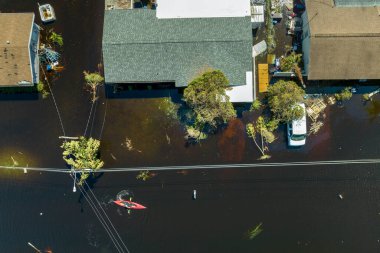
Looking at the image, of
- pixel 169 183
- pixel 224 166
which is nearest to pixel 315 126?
pixel 224 166

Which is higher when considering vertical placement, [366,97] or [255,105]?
[366,97]

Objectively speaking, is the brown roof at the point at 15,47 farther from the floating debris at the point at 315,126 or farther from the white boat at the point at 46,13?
the floating debris at the point at 315,126

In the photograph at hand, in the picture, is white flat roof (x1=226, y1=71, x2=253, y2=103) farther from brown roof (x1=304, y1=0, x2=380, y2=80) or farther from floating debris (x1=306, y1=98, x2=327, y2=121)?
floating debris (x1=306, y1=98, x2=327, y2=121)

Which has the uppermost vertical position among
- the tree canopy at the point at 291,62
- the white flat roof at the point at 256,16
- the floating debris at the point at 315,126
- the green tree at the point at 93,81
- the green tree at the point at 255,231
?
the white flat roof at the point at 256,16

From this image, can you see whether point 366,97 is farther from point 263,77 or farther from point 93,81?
point 93,81

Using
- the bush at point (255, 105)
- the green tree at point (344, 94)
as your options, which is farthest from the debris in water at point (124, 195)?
the green tree at point (344, 94)
